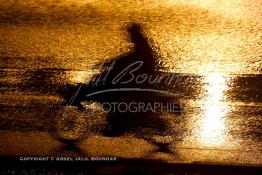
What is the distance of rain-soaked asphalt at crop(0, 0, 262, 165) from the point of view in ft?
16.8

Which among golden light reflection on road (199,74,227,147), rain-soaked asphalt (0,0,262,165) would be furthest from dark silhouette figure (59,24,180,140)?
golden light reflection on road (199,74,227,147)

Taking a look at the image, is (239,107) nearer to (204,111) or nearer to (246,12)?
(204,111)

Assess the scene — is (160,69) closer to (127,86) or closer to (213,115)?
(127,86)

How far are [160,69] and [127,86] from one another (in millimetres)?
653

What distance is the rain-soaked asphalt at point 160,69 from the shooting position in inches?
201

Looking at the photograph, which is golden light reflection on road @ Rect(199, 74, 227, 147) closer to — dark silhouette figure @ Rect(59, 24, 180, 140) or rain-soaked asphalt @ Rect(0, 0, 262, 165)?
rain-soaked asphalt @ Rect(0, 0, 262, 165)

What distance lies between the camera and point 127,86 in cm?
596

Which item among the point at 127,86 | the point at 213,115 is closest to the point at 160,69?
the point at 127,86

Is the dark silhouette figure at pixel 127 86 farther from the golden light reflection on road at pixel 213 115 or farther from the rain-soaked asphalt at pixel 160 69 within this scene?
the golden light reflection on road at pixel 213 115

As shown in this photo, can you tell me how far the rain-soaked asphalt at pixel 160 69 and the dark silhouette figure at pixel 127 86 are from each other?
→ 0.33 ft

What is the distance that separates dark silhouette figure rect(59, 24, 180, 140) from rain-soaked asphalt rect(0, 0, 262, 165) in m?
0.10

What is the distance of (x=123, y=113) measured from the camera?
5.50m

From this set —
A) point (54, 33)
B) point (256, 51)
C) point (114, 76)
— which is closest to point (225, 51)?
point (256, 51)

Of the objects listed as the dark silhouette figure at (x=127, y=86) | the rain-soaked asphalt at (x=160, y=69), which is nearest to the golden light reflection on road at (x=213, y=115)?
the rain-soaked asphalt at (x=160, y=69)
